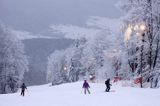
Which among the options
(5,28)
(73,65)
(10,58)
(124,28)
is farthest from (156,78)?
(73,65)

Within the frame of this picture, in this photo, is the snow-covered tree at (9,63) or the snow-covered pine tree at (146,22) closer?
the snow-covered pine tree at (146,22)

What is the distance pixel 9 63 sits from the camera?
6912 cm

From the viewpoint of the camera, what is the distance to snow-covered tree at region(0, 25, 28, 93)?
6900 centimetres

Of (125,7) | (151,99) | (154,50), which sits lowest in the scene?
(151,99)

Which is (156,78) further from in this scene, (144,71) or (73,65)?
(73,65)

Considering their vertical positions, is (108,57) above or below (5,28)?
below

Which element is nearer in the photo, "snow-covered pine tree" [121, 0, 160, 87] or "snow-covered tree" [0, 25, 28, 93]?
"snow-covered pine tree" [121, 0, 160, 87]

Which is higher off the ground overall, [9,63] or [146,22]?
[146,22]

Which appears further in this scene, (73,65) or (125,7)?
(73,65)

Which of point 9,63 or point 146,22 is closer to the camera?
point 146,22

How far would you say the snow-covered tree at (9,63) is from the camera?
6900cm

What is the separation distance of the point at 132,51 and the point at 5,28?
95.0 ft

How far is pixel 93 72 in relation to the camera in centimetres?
8438

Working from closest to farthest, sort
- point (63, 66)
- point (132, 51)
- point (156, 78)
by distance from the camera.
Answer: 1. point (156, 78)
2. point (132, 51)
3. point (63, 66)
